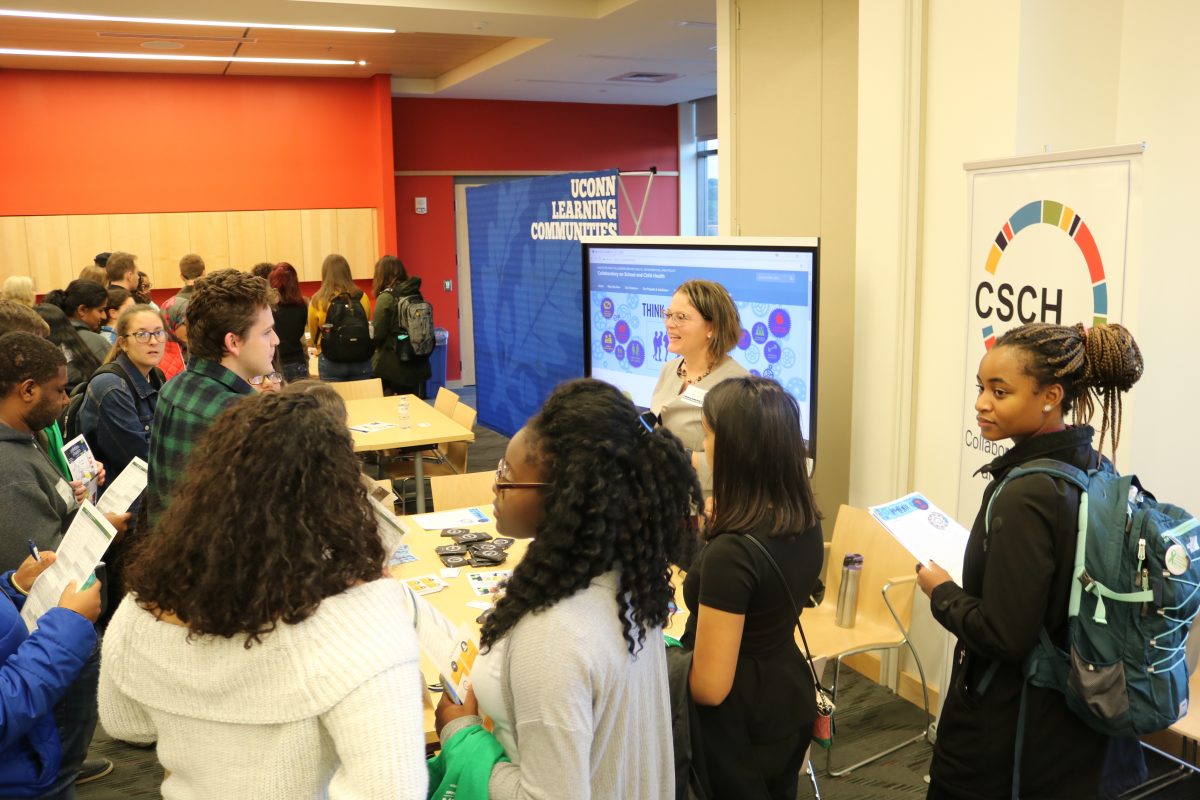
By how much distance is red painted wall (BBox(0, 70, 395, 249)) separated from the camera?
29.3 feet

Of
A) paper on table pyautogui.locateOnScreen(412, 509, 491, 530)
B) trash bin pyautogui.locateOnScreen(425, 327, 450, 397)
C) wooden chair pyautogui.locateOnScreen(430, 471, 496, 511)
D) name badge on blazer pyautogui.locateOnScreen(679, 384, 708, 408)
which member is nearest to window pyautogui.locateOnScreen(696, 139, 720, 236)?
trash bin pyautogui.locateOnScreen(425, 327, 450, 397)

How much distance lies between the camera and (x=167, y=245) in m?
9.42

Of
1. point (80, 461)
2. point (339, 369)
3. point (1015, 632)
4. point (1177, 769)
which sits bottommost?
point (1177, 769)

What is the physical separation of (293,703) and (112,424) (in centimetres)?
277

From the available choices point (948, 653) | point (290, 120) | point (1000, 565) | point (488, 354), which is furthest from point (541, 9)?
point (1000, 565)

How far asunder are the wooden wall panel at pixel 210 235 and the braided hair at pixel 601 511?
8819mm

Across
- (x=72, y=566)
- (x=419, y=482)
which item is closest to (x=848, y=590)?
(x=72, y=566)

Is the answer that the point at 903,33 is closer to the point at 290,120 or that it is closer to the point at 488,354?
the point at 488,354

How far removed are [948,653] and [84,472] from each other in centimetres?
296

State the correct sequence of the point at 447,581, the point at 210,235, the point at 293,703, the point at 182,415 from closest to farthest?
the point at 293,703 → the point at 182,415 → the point at 447,581 → the point at 210,235

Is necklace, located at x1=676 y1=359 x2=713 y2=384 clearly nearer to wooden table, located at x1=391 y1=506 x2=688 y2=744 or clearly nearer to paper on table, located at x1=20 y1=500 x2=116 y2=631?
wooden table, located at x1=391 y1=506 x2=688 y2=744

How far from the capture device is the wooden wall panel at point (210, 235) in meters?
9.48

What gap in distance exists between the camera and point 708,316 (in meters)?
3.78

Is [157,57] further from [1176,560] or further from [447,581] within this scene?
[1176,560]
